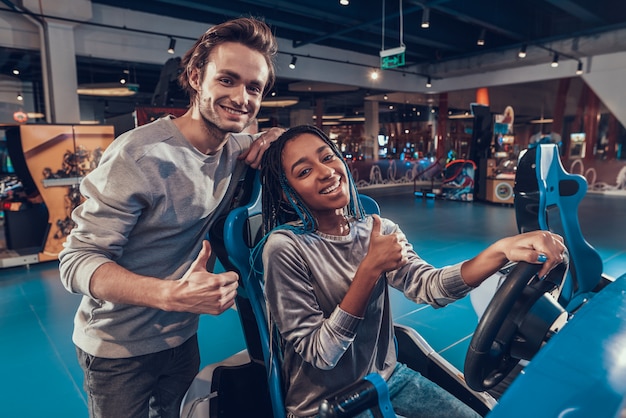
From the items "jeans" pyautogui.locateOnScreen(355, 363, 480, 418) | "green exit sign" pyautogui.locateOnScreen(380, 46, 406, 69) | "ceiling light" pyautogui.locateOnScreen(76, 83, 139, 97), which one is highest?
"green exit sign" pyautogui.locateOnScreen(380, 46, 406, 69)

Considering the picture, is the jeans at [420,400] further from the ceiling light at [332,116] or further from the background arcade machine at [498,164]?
the ceiling light at [332,116]

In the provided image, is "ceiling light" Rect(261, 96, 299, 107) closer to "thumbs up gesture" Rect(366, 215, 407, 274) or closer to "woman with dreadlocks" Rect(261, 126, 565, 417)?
"woman with dreadlocks" Rect(261, 126, 565, 417)

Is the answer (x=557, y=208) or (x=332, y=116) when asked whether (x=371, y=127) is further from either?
(x=557, y=208)

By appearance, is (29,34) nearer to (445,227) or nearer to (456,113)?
(445,227)

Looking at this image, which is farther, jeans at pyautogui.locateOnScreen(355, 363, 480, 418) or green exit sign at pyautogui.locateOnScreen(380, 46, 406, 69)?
green exit sign at pyautogui.locateOnScreen(380, 46, 406, 69)

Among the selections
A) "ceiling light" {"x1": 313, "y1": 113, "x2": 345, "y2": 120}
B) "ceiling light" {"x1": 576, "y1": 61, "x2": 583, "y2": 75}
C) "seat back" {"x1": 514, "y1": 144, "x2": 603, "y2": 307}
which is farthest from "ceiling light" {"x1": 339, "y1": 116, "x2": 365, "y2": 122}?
"seat back" {"x1": 514, "y1": 144, "x2": 603, "y2": 307}

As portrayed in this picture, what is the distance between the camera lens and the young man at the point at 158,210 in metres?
1.03

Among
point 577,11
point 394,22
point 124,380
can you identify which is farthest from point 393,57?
point 124,380

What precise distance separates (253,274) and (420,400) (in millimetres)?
598

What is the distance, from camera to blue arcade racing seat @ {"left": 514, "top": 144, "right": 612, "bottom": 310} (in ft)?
7.46

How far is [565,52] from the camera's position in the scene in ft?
32.8

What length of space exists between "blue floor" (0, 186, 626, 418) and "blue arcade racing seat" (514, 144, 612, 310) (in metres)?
0.78

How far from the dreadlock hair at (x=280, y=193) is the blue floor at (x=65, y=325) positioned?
1.64 metres

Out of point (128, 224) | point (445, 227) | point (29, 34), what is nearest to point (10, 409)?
point (128, 224)
